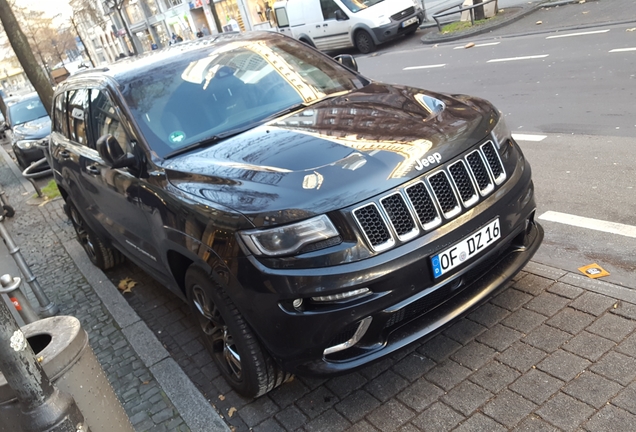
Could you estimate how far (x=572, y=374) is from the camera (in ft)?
9.82

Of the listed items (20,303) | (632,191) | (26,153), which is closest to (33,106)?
(26,153)

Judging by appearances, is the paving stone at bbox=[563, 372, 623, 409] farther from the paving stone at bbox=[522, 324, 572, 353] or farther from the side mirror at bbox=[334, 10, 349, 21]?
the side mirror at bbox=[334, 10, 349, 21]

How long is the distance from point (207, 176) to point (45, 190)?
8.73 meters

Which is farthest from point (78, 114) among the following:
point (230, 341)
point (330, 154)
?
point (330, 154)

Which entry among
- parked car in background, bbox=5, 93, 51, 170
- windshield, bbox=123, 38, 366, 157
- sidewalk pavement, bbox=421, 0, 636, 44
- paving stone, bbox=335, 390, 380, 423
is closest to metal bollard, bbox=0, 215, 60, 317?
windshield, bbox=123, 38, 366, 157

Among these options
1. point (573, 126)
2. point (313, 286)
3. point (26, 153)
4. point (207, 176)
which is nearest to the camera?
point (313, 286)

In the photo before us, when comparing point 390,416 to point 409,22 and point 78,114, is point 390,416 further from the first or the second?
point 409,22

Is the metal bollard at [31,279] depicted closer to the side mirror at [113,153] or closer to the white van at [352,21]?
the side mirror at [113,153]

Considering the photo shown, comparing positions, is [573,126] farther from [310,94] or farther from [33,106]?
[33,106]

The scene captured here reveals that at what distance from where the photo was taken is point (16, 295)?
4.49 metres

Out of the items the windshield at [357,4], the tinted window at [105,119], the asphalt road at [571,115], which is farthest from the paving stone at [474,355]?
the windshield at [357,4]

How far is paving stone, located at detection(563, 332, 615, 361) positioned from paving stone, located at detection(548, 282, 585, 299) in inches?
16.6

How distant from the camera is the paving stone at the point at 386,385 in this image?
321 centimetres

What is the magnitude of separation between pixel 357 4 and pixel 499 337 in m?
17.5
